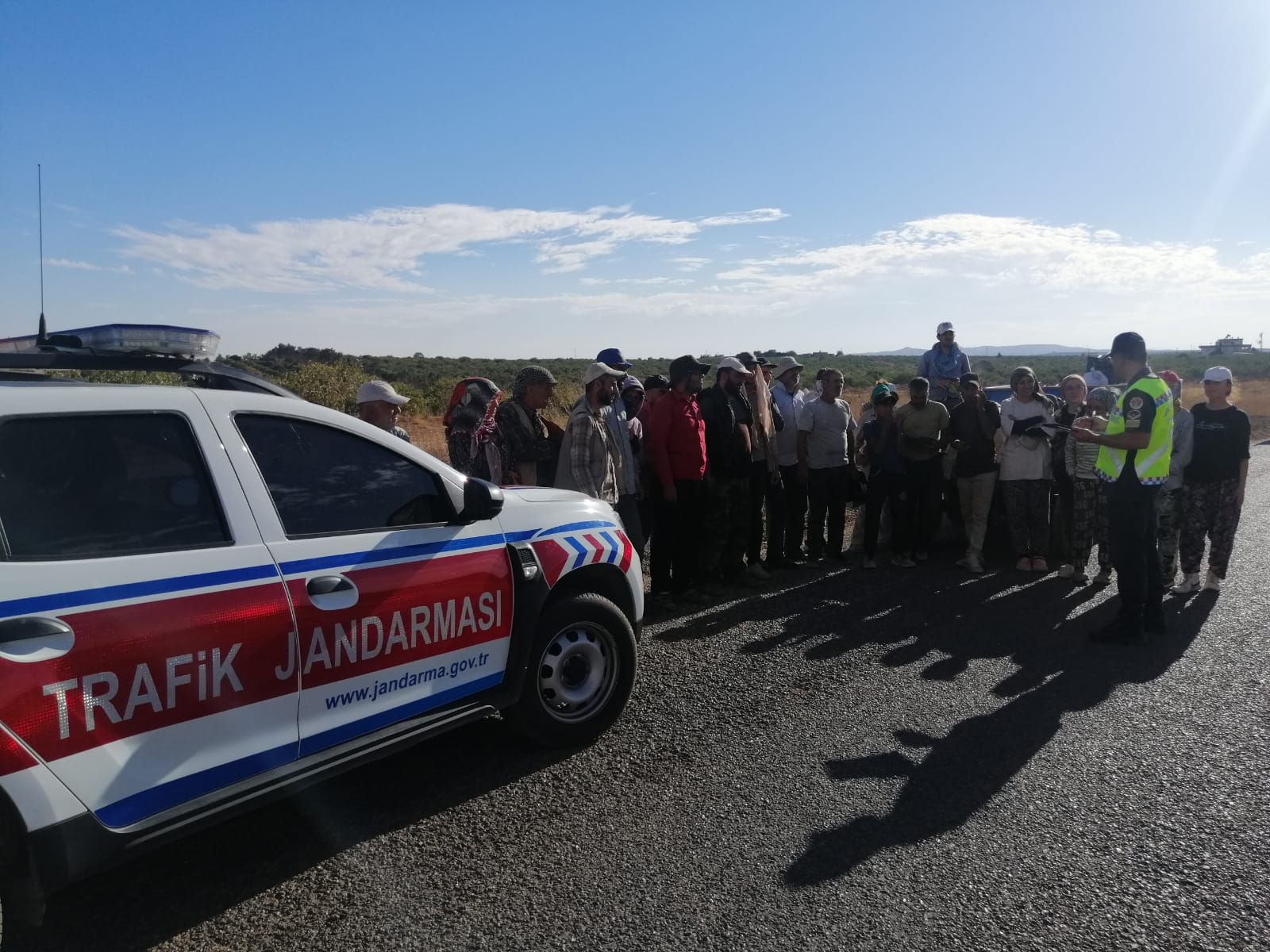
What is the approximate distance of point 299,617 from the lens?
10.5ft

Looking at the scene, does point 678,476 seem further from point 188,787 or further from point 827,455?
point 188,787

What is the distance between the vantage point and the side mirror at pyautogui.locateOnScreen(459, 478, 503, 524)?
386 centimetres

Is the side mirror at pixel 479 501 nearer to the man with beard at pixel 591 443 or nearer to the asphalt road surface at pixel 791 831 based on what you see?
the asphalt road surface at pixel 791 831

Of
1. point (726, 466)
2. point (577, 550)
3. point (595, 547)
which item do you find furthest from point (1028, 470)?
point (577, 550)

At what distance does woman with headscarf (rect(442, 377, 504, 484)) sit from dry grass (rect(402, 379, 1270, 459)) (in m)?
1.63

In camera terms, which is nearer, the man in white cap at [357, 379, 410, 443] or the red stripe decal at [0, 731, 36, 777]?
the red stripe decal at [0, 731, 36, 777]

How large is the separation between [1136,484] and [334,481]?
538 centimetres

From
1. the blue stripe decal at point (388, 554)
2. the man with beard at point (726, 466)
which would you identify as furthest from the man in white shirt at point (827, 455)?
the blue stripe decal at point (388, 554)

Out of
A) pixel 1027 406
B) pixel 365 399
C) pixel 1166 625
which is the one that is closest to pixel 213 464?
pixel 365 399

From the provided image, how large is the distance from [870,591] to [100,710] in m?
6.21

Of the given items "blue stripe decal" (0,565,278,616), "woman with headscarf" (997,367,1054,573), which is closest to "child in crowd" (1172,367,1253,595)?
"woman with headscarf" (997,367,1054,573)

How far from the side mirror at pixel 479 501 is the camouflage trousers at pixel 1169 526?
6.43m

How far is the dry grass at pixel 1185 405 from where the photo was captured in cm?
1551

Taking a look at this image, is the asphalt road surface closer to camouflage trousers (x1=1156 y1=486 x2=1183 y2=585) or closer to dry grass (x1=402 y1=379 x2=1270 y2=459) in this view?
camouflage trousers (x1=1156 y1=486 x2=1183 y2=585)
